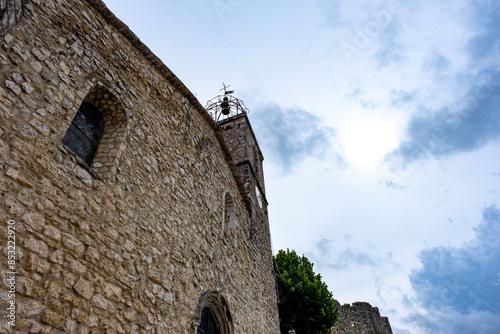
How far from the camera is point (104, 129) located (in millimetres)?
4270

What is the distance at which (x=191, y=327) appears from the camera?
14.8 ft

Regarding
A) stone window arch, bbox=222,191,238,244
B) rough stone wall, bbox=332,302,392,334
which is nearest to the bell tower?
stone window arch, bbox=222,191,238,244

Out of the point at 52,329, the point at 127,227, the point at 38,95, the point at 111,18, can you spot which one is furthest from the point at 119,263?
the point at 111,18

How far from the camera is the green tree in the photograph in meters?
12.9

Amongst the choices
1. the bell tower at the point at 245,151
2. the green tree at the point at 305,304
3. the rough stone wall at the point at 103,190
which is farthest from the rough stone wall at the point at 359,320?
the rough stone wall at the point at 103,190

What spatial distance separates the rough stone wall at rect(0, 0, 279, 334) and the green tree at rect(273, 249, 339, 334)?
774 cm

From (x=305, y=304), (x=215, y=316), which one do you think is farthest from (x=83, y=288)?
(x=305, y=304)

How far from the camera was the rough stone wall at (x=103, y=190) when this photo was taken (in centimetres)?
273

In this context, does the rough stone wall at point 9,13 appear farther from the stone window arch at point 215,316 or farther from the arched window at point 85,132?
the stone window arch at point 215,316

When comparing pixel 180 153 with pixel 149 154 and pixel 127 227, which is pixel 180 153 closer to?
pixel 149 154

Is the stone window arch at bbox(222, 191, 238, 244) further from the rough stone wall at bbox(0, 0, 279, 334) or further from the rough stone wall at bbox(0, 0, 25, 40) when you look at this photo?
the rough stone wall at bbox(0, 0, 25, 40)

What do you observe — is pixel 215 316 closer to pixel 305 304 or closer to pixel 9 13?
pixel 9 13

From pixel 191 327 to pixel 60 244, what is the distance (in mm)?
2442

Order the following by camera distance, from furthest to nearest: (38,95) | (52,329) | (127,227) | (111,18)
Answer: (111,18) → (127,227) → (38,95) → (52,329)
